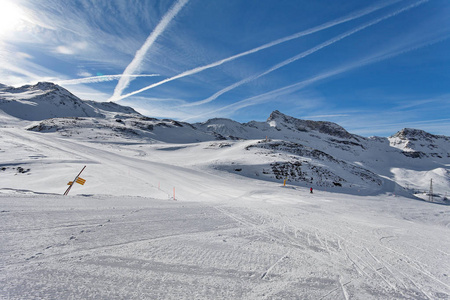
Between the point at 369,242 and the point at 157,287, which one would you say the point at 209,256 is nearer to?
the point at 157,287

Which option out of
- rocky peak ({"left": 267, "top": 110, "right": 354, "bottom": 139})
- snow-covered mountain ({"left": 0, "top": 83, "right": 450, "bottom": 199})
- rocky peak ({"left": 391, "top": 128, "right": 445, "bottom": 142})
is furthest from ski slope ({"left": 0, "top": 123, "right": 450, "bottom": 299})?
rocky peak ({"left": 391, "top": 128, "right": 445, "bottom": 142})

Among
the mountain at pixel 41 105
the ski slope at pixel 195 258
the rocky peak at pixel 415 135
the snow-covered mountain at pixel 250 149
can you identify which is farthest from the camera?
the rocky peak at pixel 415 135

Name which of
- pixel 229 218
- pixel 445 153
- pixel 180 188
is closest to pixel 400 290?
pixel 229 218

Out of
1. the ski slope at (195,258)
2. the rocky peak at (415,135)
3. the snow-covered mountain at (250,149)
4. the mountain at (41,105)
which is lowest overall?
the ski slope at (195,258)

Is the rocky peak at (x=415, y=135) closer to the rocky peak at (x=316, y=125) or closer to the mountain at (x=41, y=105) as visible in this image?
the rocky peak at (x=316, y=125)

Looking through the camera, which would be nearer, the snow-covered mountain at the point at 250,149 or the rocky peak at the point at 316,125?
the snow-covered mountain at the point at 250,149

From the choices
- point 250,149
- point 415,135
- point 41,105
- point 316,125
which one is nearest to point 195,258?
point 250,149

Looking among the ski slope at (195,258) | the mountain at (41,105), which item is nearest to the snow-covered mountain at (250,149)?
the mountain at (41,105)

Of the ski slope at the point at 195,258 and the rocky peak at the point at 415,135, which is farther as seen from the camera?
the rocky peak at the point at 415,135

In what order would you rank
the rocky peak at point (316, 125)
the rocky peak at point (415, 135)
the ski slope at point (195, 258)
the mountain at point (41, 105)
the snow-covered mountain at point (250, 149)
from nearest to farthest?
the ski slope at point (195, 258), the snow-covered mountain at point (250, 149), the mountain at point (41, 105), the rocky peak at point (415, 135), the rocky peak at point (316, 125)

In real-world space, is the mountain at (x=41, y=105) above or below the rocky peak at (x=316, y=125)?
below

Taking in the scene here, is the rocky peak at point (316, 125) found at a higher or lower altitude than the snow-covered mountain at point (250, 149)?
higher

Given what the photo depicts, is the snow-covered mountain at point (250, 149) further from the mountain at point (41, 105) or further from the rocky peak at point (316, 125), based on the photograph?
the rocky peak at point (316, 125)

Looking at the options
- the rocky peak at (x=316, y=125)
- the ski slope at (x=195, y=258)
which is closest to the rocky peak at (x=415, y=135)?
the rocky peak at (x=316, y=125)
